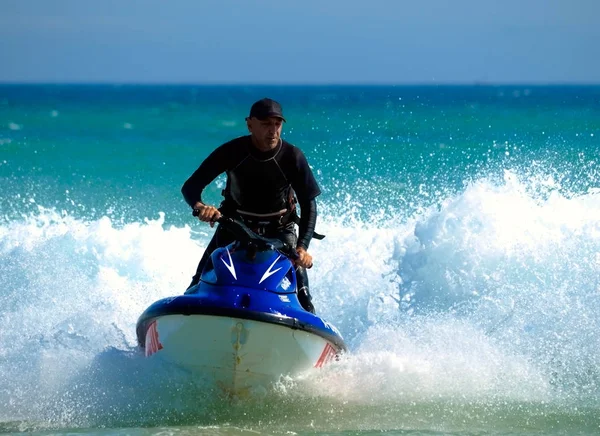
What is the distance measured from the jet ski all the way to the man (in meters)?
0.25

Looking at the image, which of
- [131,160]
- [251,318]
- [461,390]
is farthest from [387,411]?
[131,160]

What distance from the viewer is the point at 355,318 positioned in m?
8.74

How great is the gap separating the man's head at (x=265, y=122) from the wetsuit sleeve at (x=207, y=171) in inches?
8.4

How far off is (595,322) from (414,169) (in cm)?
1255

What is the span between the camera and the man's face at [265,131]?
20.1 ft

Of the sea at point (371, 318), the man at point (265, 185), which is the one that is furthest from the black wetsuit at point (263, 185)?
the sea at point (371, 318)

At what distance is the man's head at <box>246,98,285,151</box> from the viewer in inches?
240

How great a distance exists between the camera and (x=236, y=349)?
5910 mm

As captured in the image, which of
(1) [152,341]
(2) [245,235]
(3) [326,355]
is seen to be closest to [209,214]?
(2) [245,235]

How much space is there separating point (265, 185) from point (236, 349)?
1014mm

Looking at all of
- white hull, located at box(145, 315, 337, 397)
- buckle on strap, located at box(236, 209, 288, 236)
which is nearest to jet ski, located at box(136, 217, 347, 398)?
white hull, located at box(145, 315, 337, 397)

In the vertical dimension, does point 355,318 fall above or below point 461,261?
below

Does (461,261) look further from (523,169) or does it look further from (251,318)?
(251,318)

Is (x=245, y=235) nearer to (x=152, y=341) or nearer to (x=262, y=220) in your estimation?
(x=262, y=220)
